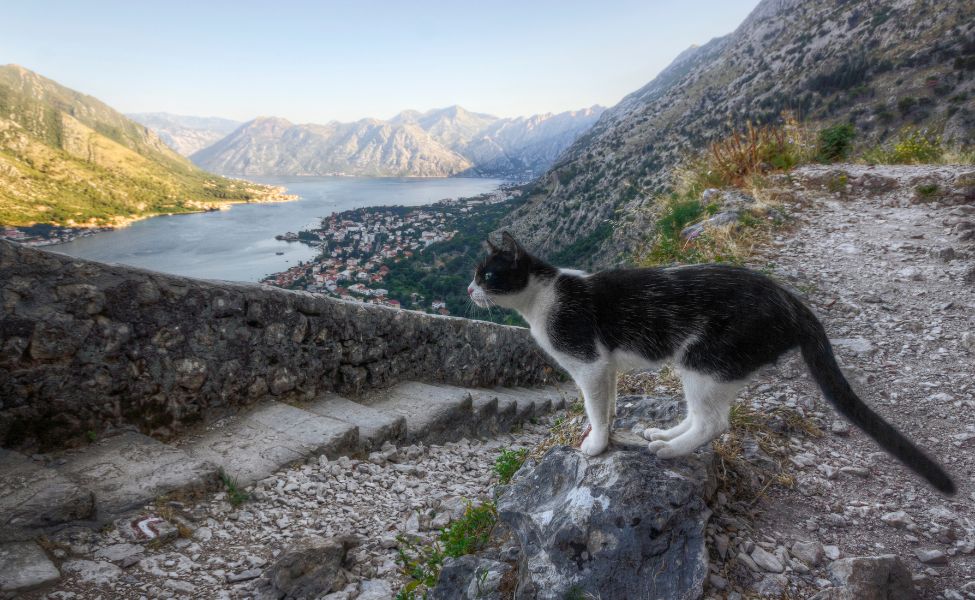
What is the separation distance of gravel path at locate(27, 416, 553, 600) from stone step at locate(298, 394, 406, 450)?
128 millimetres

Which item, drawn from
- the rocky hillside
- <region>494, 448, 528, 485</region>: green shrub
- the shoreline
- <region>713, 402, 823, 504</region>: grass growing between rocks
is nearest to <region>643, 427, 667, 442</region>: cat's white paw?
<region>713, 402, 823, 504</region>: grass growing between rocks

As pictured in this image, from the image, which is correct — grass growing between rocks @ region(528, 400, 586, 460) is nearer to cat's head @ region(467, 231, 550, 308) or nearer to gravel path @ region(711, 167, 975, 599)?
cat's head @ region(467, 231, 550, 308)

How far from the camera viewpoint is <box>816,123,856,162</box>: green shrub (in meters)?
8.20

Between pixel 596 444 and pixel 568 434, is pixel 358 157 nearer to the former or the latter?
pixel 568 434

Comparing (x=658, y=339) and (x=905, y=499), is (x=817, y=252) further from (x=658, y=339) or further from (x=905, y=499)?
(x=658, y=339)

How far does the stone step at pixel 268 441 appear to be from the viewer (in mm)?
3035

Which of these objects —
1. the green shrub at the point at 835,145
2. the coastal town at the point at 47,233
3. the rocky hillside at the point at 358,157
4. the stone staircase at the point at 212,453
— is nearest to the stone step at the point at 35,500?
the stone staircase at the point at 212,453

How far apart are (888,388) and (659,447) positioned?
199 centimetres

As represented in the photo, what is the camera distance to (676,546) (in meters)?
1.82

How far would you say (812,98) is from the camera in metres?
43.0

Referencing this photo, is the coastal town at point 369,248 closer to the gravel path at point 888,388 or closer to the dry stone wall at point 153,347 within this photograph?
the dry stone wall at point 153,347

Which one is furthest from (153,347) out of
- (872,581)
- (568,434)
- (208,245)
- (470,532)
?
(208,245)

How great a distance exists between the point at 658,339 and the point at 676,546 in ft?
3.04

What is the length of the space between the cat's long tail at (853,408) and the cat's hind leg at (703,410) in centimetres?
37
